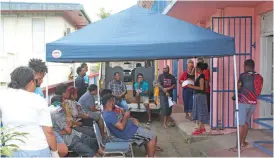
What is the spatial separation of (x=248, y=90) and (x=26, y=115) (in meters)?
4.36

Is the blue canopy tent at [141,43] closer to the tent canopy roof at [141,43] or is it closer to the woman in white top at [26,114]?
the tent canopy roof at [141,43]

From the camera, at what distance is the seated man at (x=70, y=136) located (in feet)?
19.9

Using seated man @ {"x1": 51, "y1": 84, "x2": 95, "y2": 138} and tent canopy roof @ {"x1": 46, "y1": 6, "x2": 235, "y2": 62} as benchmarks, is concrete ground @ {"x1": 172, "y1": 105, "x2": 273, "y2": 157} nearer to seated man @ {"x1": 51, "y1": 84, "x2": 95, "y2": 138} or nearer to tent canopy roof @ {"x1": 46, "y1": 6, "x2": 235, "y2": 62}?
tent canopy roof @ {"x1": 46, "y1": 6, "x2": 235, "y2": 62}

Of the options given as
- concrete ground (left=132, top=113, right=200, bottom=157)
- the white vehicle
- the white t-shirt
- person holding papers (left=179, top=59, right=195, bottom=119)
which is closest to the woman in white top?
the white t-shirt

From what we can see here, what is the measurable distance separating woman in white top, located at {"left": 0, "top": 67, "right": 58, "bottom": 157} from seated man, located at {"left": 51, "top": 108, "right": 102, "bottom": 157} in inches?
86.5

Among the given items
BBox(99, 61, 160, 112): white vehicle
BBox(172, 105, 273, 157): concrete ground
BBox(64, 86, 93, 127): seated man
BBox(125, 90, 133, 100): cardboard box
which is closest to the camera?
BBox(64, 86, 93, 127): seated man

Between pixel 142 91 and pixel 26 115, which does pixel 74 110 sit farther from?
pixel 142 91

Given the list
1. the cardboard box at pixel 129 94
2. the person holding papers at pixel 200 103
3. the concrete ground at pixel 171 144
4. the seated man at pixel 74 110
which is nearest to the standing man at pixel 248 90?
the concrete ground at pixel 171 144

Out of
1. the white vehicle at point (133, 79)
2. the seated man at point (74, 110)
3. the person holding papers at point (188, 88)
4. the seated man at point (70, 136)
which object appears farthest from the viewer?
the white vehicle at point (133, 79)

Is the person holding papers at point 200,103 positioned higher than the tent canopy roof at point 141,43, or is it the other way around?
the tent canopy roof at point 141,43

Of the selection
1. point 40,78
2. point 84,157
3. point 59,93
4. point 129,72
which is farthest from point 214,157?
point 129,72

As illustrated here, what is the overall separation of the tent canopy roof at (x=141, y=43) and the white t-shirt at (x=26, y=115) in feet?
7.56

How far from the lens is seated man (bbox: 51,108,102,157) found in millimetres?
6078

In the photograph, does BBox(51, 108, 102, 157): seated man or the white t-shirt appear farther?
BBox(51, 108, 102, 157): seated man
